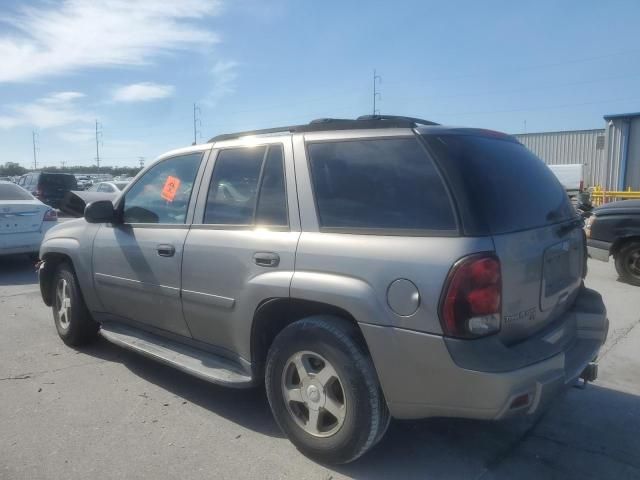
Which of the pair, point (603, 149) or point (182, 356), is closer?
point (182, 356)

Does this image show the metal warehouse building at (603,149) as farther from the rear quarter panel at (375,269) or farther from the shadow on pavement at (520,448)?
the rear quarter panel at (375,269)

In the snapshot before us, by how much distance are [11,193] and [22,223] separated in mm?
1064

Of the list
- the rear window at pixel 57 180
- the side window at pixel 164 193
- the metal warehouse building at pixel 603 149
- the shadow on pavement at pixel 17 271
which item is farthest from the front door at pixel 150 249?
the rear window at pixel 57 180

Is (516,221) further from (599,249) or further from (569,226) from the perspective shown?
(599,249)

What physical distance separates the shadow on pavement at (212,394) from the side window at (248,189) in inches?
52.1

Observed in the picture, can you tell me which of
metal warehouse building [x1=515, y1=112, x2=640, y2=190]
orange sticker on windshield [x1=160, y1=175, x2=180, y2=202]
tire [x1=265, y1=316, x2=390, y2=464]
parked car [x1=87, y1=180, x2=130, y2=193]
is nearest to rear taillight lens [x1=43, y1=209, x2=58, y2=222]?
orange sticker on windshield [x1=160, y1=175, x2=180, y2=202]

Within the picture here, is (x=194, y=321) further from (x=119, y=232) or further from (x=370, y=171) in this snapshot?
(x=370, y=171)

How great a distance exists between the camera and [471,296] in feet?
8.63

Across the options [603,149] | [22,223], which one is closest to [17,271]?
[22,223]

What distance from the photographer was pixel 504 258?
8.92 ft

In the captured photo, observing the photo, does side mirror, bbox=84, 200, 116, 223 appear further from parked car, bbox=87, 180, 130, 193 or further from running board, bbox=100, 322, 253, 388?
parked car, bbox=87, 180, 130, 193

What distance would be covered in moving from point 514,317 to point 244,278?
5.19 ft

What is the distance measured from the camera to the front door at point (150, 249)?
13.3 ft

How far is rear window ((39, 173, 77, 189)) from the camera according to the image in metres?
22.8
